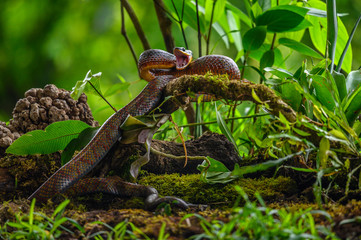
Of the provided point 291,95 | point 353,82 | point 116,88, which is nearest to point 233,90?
point 291,95

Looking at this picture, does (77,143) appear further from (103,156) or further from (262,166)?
(262,166)

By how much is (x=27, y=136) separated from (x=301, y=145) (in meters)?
0.94

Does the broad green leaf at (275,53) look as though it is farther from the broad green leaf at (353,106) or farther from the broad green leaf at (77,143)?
the broad green leaf at (77,143)

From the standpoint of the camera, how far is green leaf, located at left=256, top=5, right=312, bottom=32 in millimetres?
1560

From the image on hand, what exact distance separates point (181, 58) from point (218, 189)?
1.82 feet

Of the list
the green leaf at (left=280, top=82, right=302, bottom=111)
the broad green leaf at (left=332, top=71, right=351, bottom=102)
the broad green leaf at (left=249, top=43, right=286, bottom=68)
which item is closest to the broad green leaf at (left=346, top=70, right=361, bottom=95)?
the broad green leaf at (left=332, top=71, right=351, bottom=102)

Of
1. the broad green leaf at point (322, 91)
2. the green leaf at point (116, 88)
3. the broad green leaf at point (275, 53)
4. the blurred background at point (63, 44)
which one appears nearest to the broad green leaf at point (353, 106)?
the broad green leaf at point (322, 91)

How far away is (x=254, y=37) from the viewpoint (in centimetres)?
168

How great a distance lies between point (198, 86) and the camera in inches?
43.8

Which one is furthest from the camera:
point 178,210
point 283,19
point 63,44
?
point 63,44

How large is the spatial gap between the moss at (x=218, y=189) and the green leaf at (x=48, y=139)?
1.07ft

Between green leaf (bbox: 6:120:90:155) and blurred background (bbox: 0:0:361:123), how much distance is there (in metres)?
2.27

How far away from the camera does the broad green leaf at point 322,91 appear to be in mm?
Result: 1145

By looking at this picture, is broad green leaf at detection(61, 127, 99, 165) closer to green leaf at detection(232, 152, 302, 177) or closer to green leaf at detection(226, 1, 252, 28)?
green leaf at detection(232, 152, 302, 177)
